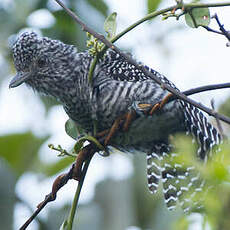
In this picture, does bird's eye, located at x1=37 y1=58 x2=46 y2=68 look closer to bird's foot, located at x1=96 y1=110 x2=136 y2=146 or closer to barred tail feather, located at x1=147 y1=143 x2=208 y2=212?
barred tail feather, located at x1=147 y1=143 x2=208 y2=212

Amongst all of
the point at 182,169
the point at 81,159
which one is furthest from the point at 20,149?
the point at 81,159

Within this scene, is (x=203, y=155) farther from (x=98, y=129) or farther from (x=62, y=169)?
(x=62, y=169)

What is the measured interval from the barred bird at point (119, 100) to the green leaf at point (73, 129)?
30mm

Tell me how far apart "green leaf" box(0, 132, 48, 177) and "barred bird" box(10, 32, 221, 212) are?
102 centimetres

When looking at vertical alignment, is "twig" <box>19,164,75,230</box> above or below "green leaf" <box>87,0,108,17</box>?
below

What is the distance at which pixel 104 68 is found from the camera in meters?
3.19

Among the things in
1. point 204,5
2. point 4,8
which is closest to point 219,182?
point 204,5

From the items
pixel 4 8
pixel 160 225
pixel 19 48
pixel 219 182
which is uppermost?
pixel 4 8

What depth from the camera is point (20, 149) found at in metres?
4.41

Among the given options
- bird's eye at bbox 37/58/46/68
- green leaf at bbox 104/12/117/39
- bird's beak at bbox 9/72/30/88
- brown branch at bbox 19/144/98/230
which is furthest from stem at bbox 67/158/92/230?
bird's eye at bbox 37/58/46/68

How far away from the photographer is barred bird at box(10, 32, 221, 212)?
10.1 ft

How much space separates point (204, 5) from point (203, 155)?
1.32 metres

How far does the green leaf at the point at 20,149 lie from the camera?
4355 millimetres

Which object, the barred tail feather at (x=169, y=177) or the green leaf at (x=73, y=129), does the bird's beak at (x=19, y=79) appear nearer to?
the green leaf at (x=73, y=129)
